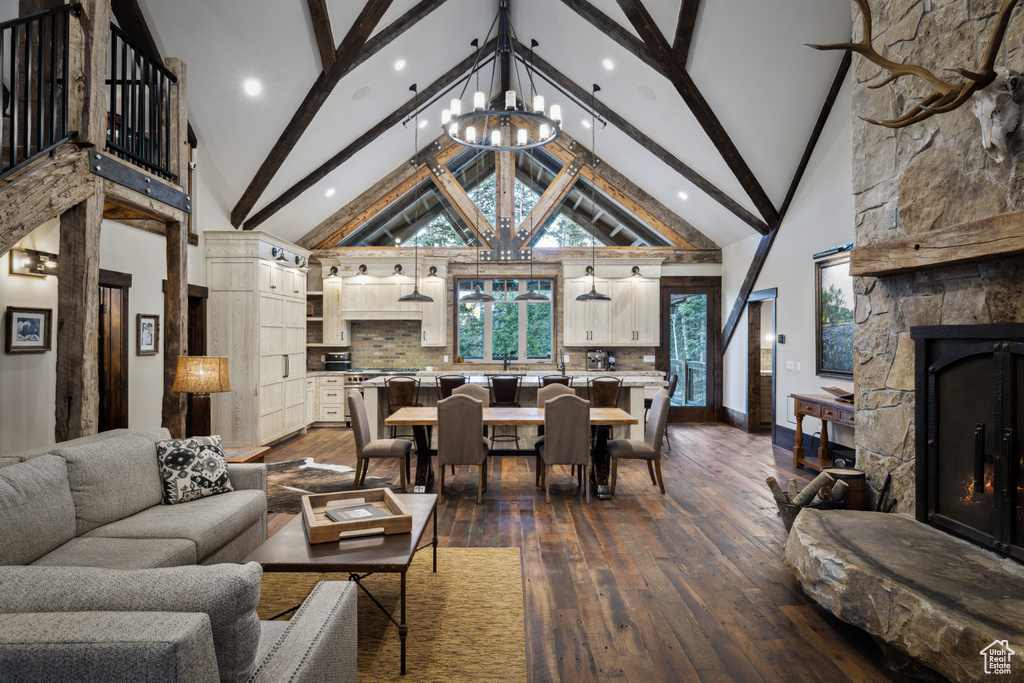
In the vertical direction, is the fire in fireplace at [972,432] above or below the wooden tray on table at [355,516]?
above

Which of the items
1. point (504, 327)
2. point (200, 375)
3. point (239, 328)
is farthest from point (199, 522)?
point (504, 327)

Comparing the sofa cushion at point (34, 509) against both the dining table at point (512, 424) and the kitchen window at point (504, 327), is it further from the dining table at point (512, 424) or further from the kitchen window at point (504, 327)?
the kitchen window at point (504, 327)

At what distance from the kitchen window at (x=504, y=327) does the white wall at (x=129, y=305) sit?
3.98 meters

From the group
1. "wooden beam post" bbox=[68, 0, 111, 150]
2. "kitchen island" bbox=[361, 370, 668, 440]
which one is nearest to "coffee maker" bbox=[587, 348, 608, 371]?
"kitchen island" bbox=[361, 370, 668, 440]

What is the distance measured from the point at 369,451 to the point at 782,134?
217 inches

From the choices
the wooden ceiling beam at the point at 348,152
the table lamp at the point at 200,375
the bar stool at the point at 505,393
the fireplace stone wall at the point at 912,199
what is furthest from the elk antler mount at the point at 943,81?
the wooden ceiling beam at the point at 348,152

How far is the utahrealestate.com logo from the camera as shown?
1.84 meters

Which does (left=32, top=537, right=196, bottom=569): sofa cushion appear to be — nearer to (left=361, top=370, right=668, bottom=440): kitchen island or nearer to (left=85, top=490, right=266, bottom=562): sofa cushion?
(left=85, top=490, right=266, bottom=562): sofa cushion

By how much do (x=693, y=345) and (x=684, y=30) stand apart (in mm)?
5178

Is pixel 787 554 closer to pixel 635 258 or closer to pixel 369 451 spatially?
pixel 369 451

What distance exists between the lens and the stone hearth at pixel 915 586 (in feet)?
6.52

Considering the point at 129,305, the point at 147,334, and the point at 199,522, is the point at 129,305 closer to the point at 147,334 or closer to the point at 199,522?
the point at 147,334

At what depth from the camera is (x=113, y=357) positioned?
512 cm

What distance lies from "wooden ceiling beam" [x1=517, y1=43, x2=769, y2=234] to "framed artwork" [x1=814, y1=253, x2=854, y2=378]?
4.81 ft
